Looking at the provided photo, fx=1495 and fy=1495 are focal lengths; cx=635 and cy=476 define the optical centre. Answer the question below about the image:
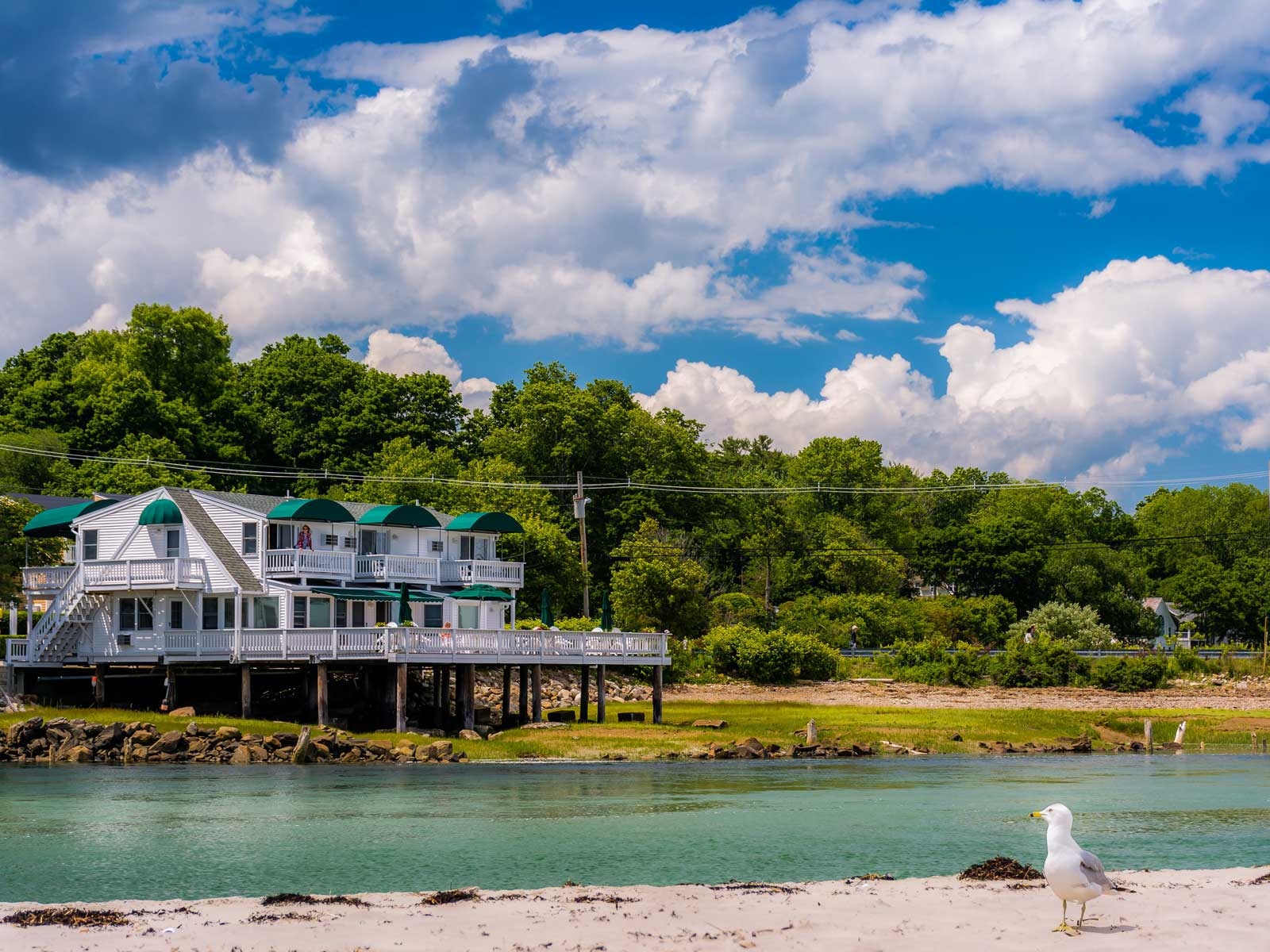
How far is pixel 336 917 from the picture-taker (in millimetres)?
17859

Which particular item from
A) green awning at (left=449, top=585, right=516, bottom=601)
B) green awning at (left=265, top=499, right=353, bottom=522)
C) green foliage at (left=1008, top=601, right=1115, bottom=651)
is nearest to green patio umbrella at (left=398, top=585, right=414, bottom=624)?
green awning at (left=265, top=499, right=353, bottom=522)

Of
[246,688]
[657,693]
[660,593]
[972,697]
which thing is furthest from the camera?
[660,593]

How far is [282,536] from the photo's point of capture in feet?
182

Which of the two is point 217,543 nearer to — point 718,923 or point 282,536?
point 282,536

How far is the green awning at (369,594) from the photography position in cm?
5425

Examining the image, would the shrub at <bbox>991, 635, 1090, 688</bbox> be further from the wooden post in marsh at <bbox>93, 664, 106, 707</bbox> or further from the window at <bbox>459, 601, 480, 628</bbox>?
the wooden post in marsh at <bbox>93, 664, 106, 707</bbox>

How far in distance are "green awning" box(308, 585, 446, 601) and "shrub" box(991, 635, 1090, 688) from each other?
30773 mm

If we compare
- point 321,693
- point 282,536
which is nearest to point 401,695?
point 321,693

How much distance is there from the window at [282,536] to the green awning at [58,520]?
6.43 metres

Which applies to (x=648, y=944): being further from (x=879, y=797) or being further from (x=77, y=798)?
(x=77, y=798)

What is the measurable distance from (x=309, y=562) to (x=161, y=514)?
5.46 metres

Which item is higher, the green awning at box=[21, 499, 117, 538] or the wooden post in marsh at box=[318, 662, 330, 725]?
the green awning at box=[21, 499, 117, 538]

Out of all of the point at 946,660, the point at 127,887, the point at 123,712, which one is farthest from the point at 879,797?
the point at 946,660

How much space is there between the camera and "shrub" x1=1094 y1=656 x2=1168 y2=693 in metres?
73.7
